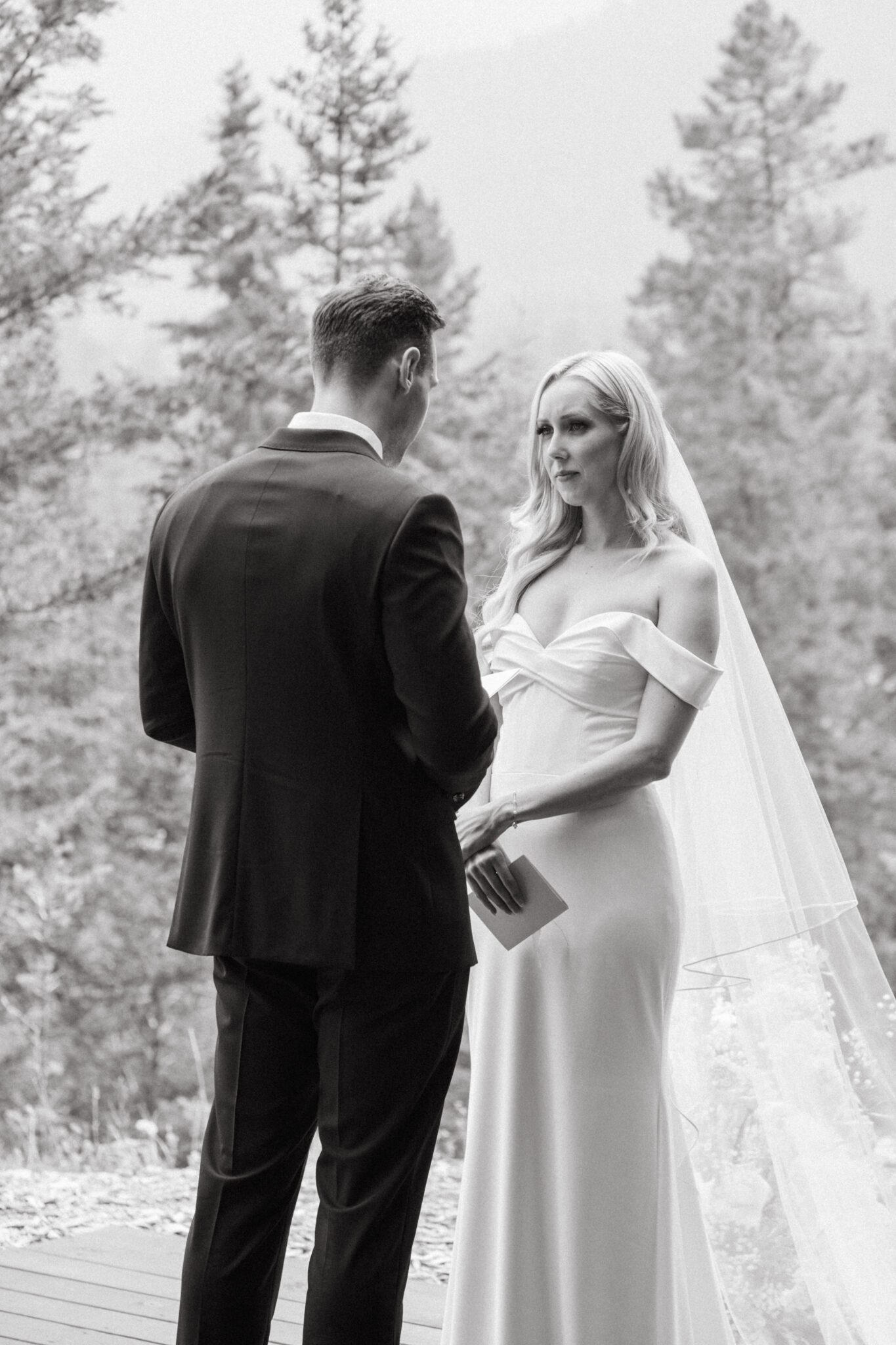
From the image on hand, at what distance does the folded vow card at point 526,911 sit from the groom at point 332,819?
414 mm

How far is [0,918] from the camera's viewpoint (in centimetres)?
1166

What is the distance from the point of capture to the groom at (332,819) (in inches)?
77.8

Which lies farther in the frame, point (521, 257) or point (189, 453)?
point (521, 257)

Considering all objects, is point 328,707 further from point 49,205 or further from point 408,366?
point 49,205

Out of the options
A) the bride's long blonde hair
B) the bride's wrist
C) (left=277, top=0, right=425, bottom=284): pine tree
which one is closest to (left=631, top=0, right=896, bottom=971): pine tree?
(left=277, top=0, right=425, bottom=284): pine tree

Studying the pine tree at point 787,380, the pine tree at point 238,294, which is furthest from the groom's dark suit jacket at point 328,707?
the pine tree at point 787,380

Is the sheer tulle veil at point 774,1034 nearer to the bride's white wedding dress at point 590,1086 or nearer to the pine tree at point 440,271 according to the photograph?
the bride's white wedding dress at point 590,1086

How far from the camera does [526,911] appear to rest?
2549 millimetres

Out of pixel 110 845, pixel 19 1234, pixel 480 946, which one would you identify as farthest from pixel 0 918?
pixel 480 946

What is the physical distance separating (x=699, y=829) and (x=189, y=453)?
1134cm

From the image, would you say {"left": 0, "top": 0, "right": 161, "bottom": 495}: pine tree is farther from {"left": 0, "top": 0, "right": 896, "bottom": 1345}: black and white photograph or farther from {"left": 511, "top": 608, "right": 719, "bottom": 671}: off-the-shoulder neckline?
{"left": 511, "top": 608, "right": 719, "bottom": 671}: off-the-shoulder neckline

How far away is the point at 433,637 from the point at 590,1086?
1.07 m

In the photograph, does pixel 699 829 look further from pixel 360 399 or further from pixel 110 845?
pixel 110 845

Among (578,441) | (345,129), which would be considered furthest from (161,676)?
(345,129)
